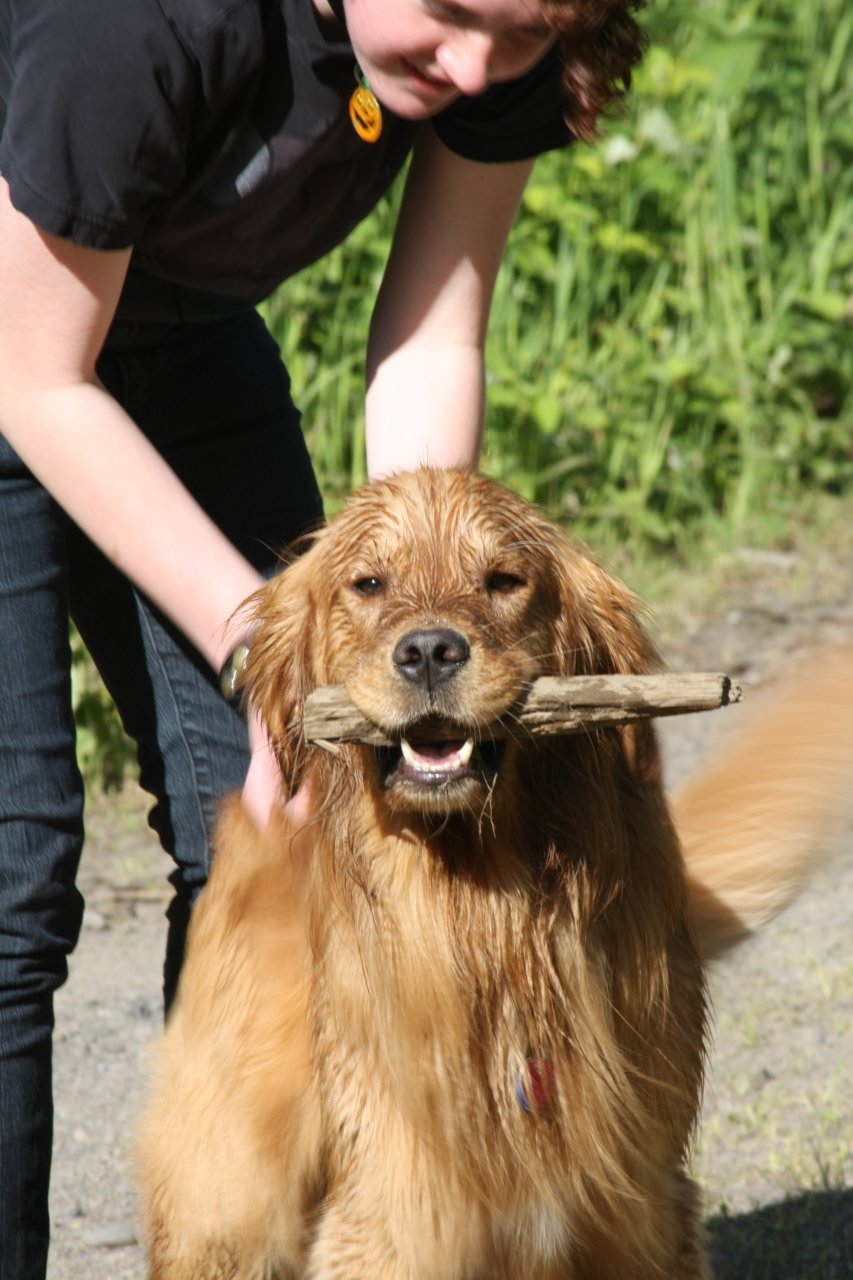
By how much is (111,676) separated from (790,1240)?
172 centimetres

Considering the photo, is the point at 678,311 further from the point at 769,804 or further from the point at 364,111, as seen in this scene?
the point at 364,111

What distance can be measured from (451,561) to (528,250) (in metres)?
4.40

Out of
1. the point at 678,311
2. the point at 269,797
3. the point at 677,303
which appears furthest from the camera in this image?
the point at 678,311

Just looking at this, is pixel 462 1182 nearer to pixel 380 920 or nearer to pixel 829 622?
pixel 380 920

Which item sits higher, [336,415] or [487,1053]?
[336,415]

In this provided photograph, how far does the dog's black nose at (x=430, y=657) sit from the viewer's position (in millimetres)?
2350

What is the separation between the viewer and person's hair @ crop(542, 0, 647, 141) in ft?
7.70

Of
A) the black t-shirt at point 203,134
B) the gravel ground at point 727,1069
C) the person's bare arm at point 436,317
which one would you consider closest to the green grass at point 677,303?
the gravel ground at point 727,1069

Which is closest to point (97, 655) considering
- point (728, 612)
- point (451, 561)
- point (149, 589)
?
point (149, 589)

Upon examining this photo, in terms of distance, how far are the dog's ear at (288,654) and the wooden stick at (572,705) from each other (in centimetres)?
20

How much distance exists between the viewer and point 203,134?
2473mm

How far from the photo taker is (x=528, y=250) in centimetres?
675

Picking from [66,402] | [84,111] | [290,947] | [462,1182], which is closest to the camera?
[84,111]

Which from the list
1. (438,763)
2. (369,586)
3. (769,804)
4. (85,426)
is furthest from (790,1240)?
(85,426)
